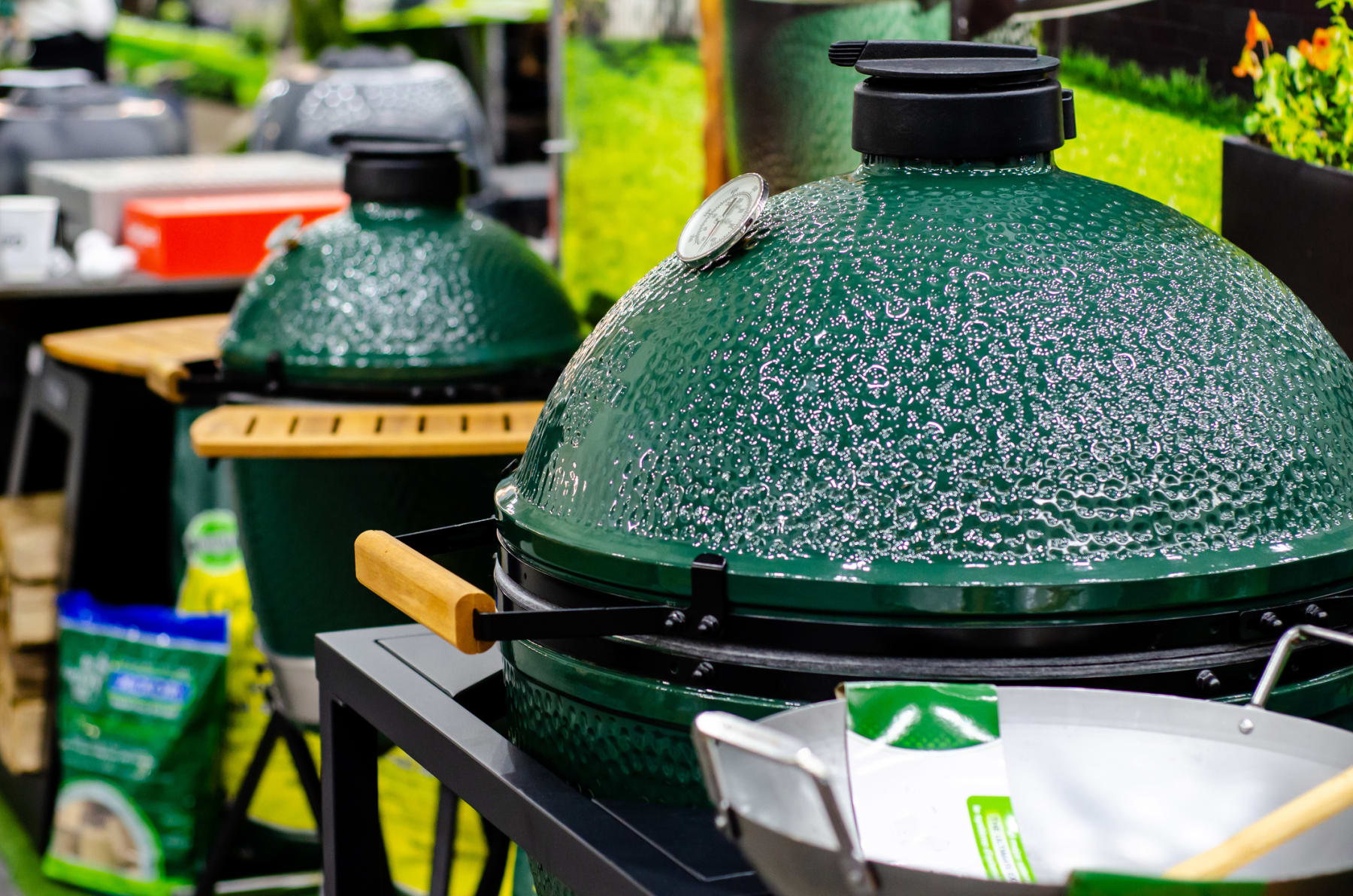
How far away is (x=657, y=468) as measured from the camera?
110 centimetres

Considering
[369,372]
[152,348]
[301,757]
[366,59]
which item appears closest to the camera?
[369,372]

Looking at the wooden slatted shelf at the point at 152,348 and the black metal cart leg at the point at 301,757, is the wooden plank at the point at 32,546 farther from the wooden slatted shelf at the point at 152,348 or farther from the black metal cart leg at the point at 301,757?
the black metal cart leg at the point at 301,757

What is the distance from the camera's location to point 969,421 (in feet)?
3.33

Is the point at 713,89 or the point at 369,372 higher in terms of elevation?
the point at 713,89

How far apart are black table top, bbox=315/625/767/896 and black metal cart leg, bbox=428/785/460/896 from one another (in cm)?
24

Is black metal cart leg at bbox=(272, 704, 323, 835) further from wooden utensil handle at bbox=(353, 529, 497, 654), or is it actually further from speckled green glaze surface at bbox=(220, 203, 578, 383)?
wooden utensil handle at bbox=(353, 529, 497, 654)

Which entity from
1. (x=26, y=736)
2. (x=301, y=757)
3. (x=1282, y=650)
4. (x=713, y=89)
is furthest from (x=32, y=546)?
(x=1282, y=650)

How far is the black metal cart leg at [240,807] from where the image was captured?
2.68 metres

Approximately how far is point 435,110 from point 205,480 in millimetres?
2018

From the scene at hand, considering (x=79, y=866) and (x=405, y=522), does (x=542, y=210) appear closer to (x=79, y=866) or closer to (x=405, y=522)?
(x=79, y=866)

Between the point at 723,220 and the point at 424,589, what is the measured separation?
1.18ft

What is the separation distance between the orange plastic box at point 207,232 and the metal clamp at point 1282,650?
9.21ft

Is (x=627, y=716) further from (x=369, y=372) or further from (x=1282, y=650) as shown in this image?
(x=369, y=372)

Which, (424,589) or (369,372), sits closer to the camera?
(424,589)
